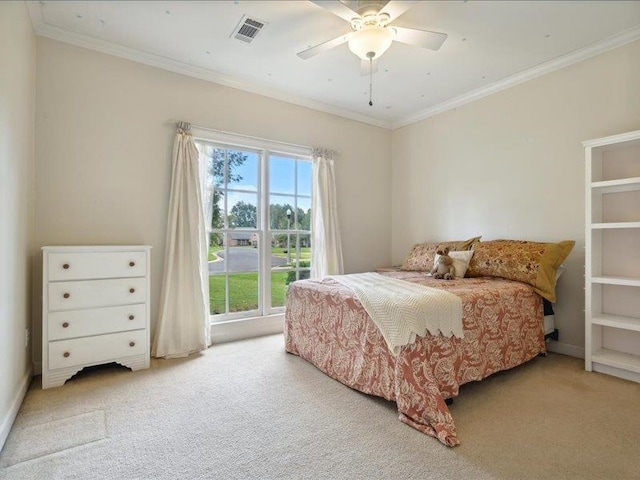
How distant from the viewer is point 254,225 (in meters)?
3.74

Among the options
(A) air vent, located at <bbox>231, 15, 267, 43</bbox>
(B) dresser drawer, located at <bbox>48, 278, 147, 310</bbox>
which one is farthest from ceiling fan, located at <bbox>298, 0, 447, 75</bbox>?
(B) dresser drawer, located at <bbox>48, 278, 147, 310</bbox>

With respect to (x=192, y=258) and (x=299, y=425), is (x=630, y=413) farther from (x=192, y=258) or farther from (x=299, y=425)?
(x=192, y=258)

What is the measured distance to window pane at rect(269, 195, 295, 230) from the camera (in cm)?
385

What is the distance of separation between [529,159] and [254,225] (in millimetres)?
3001

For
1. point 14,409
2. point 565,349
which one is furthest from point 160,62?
point 565,349

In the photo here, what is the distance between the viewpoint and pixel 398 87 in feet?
12.0

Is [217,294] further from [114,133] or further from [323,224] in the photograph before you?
[114,133]

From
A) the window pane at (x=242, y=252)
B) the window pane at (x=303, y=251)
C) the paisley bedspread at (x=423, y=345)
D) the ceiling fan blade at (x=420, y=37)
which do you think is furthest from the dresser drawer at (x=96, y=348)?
the ceiling fan blade at (x=420, y=37)

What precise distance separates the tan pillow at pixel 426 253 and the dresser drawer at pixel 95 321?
277 centimetres

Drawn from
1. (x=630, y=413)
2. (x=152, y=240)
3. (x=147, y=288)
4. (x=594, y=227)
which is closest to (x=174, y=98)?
(x=152, y=240)

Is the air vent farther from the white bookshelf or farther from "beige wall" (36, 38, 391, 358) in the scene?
the white bookshelf

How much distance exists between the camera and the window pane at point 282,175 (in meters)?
3.85

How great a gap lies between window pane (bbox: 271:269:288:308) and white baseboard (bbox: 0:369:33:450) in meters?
2.18

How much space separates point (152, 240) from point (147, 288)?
1.83 feet
